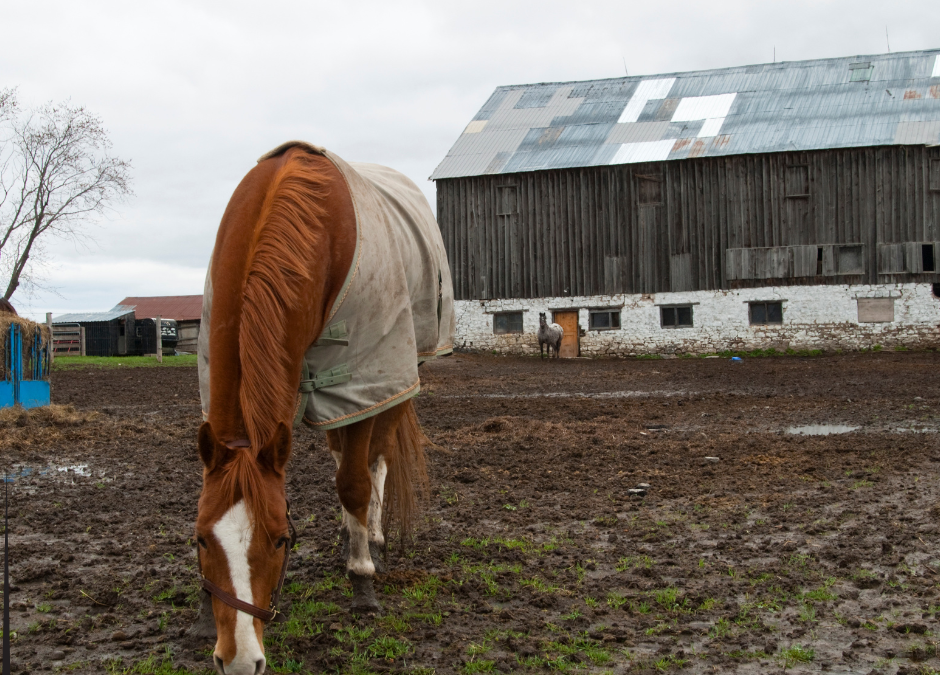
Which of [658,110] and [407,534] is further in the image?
[658,110]

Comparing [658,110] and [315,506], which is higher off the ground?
[658,110]

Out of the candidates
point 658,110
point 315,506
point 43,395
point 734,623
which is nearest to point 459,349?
point 658,110

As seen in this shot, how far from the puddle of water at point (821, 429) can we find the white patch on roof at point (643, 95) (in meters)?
18.7

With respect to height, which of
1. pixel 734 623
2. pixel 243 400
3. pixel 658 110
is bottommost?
pixel 734 623

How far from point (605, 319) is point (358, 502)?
67.7 feet

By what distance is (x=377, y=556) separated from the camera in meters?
3.88

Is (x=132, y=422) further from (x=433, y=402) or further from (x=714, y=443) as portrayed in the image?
(x=714, y=443)

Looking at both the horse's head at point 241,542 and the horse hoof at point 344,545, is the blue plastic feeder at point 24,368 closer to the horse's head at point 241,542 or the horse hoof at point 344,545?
the horse hoof at point 344,545

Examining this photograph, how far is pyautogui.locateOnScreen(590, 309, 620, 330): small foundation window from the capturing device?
76.5ft

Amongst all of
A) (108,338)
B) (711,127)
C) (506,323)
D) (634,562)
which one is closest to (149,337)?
(108,338)

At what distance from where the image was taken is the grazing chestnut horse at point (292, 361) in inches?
87.4

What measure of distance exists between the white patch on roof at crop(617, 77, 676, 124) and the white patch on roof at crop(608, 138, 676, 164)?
1786 millimetres

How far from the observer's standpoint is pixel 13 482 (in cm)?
568

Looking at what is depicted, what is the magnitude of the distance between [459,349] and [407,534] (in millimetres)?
20655
